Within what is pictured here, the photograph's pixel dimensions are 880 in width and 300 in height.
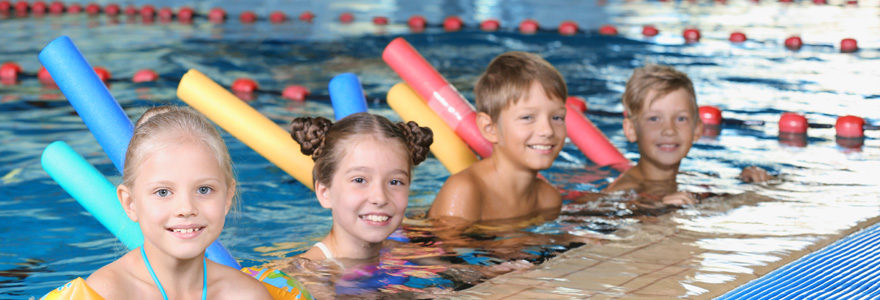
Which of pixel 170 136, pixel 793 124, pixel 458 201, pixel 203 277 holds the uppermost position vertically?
pixel 170 136

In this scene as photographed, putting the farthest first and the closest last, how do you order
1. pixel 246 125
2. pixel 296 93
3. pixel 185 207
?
pixel 296 93 < pixel 246 125 < pixel 185 207

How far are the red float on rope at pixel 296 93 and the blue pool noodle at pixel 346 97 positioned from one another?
3416 mm

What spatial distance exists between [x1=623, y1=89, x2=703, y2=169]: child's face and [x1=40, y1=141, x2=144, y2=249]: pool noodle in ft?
7.77

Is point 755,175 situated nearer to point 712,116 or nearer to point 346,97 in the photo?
point 712,116

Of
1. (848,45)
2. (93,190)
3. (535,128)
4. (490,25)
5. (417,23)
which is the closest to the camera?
(93,190)

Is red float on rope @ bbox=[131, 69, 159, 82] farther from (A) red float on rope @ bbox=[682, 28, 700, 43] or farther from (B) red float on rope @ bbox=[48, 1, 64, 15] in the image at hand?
(A) red float on rope @ bbox=[682, 28, 700, 43]

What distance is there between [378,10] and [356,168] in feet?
37.7

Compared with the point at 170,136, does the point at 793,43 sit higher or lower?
lower

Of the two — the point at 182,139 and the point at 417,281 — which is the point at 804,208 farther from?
the point at 182,139

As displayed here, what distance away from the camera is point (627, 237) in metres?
3.57

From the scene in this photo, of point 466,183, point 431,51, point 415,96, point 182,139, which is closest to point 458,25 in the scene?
point 431,51

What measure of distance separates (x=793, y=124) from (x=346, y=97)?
356cm

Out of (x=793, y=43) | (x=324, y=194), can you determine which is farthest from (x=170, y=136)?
(x=793, y=43)

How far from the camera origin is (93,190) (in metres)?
2.91
